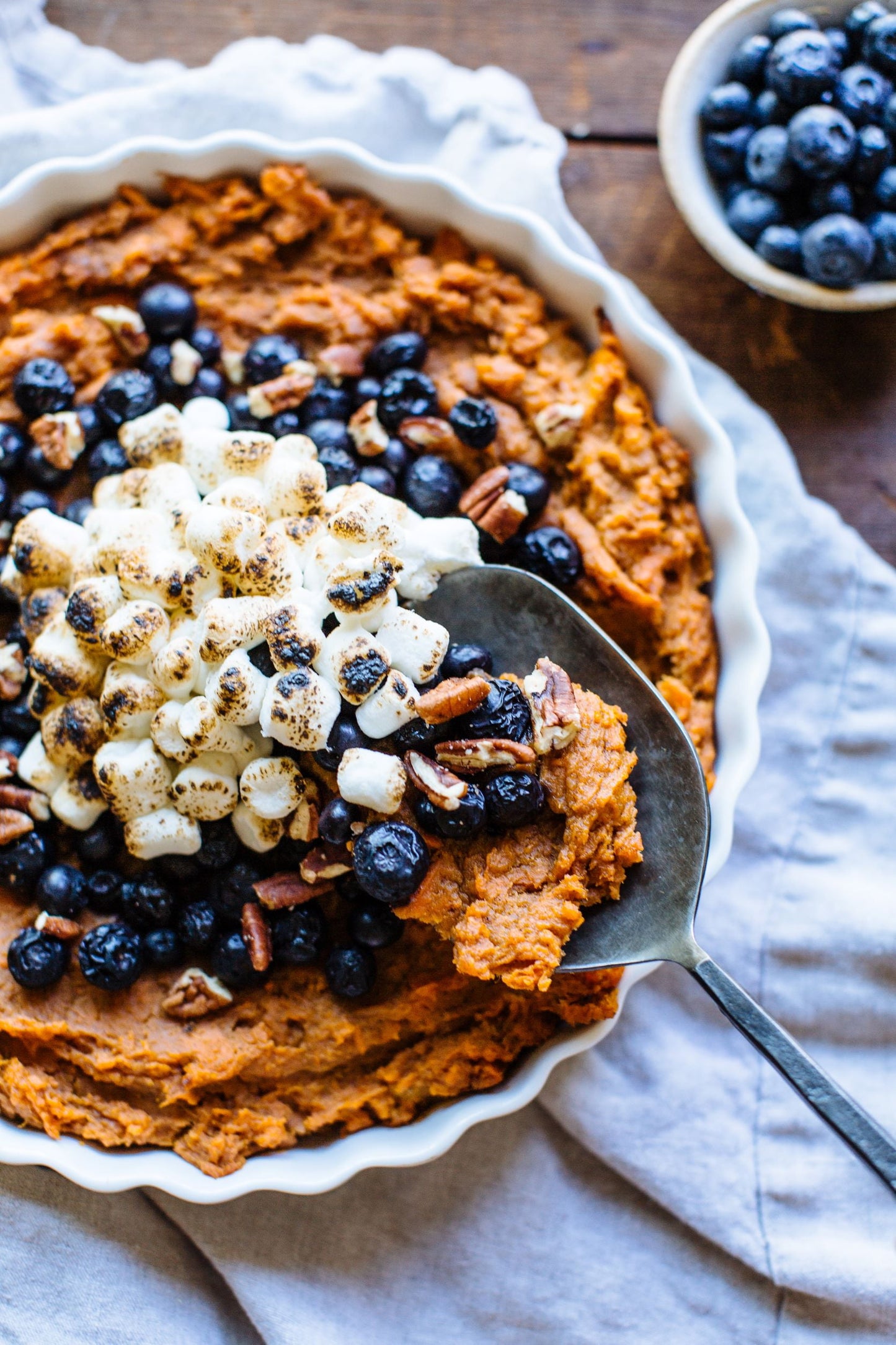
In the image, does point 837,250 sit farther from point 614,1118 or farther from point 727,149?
point 614,1118

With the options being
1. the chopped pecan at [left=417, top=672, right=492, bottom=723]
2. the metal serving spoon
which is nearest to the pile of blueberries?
the metal serving spoon

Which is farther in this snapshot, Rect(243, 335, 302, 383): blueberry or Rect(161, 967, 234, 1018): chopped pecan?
Rect(243, 335, 302, 383): blueberry

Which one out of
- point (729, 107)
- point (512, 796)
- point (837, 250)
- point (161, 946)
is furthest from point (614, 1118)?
point (729, 107)

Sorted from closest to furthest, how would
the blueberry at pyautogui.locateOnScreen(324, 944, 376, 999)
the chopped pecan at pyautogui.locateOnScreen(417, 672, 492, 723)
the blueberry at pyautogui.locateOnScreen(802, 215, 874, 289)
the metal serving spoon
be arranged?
the metal serving spoon, the chopped pecan at pyautogui.locateOnScreen(417, 672, 492, 723), the blueberry at pyautogui.locateOnScreen(324, 944, 376, 999), the blueberry at pyautogui.locateOnScreen(802, 215, 874, 289)

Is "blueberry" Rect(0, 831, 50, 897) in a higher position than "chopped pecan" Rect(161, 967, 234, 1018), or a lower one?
higher

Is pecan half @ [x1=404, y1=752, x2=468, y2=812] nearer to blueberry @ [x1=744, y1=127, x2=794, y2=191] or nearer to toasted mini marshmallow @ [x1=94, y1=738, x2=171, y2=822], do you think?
toasted mini marshmallow @ [x1=94, y1=738, x2=171, y2=822]

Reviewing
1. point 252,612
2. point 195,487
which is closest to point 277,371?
point 195,487
